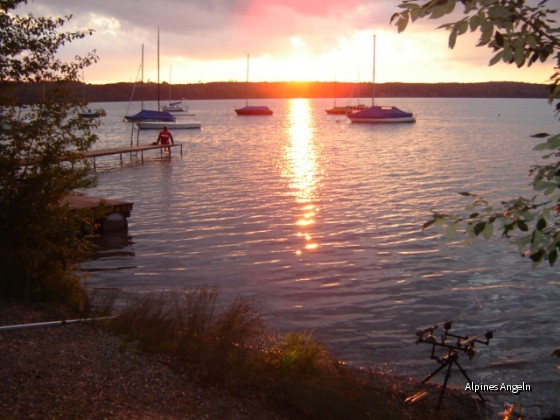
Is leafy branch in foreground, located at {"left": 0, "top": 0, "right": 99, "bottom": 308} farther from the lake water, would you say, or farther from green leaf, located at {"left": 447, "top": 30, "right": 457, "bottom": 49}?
green leaf, located at {"left": 447, "top": 30, "right": 457, "bottom": 49}

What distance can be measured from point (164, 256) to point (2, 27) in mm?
7343

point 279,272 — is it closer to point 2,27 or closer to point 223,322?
point 223,322

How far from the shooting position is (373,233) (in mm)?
17859

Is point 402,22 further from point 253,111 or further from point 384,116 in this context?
point 253,111

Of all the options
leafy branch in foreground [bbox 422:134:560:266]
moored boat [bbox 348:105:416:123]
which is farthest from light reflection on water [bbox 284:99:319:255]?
moored boat [bbox 348:105:416:123]

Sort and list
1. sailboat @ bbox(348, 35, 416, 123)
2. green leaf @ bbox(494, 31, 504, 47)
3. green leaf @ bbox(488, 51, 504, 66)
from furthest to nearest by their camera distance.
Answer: sailboat @ bbox(348, 35, 416, 123) < green leaf @ bbox(488, 51, 504, 66) < green leaf @ bbox(494, 31, 504, 47)

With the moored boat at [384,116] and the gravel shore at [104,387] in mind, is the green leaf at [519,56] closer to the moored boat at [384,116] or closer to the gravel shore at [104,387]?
the gravel shore at [104,387]

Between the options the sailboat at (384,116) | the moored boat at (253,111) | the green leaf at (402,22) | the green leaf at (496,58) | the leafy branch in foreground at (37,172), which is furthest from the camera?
the moored boat at (253,111)

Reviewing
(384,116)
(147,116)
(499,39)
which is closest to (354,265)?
(499,39)

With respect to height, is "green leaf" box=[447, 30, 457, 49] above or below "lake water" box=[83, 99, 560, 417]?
above

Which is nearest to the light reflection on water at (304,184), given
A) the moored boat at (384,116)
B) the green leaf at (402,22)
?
the green leaf at (402,22)

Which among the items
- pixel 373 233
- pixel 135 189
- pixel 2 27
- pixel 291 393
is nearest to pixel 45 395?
pixel 291 393

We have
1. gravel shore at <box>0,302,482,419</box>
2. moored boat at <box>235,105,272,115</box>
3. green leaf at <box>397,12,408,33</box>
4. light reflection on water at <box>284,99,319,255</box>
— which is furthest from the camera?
moored boat at <box>235,105,272,115</box>

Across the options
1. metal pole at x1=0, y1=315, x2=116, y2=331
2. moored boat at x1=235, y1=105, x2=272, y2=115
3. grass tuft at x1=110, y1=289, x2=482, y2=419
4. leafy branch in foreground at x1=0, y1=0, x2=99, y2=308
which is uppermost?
moored boat at x1=235, y1=105, x2=272, y2=115
